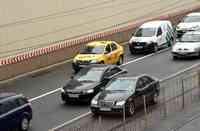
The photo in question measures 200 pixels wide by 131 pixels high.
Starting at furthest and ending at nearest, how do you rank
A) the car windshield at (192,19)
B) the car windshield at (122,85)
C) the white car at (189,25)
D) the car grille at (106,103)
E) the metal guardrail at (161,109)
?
1. the car windshield at (192,19)
2. the white car at (189,25)
3. the car windshield at (122,85)
4. the car grille at (106,103)
5. the metal guardrail at (161,109)

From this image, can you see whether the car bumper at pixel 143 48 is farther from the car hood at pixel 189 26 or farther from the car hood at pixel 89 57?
the car hood at pixel 189 26

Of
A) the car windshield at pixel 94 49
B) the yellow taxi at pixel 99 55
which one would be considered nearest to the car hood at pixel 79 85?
the yellow taxi at pixel 99 55

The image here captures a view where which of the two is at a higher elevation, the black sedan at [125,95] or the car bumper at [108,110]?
the black sedan at [125,95]

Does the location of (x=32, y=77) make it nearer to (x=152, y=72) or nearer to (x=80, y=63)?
(x=80, y=63)

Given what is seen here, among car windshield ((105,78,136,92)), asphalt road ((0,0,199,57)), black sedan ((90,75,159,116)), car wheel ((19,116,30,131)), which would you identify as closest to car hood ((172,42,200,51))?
asphalt road ((0,0,199,57))

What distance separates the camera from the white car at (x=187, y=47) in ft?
109

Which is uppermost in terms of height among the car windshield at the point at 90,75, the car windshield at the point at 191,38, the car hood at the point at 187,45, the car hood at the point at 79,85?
the car windshield at the point at 90,75

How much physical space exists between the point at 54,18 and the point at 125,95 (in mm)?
18282

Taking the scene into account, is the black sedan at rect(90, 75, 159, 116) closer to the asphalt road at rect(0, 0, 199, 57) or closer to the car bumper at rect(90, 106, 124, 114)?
the car bumper at rect(90, 106, 124, 114)

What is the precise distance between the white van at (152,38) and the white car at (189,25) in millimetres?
2090

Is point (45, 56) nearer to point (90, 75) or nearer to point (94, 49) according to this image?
point (94, 49)

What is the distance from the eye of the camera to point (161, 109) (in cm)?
2205

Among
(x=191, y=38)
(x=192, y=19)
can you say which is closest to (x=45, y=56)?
(x=191, y=38)

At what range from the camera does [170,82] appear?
76.4 feet
